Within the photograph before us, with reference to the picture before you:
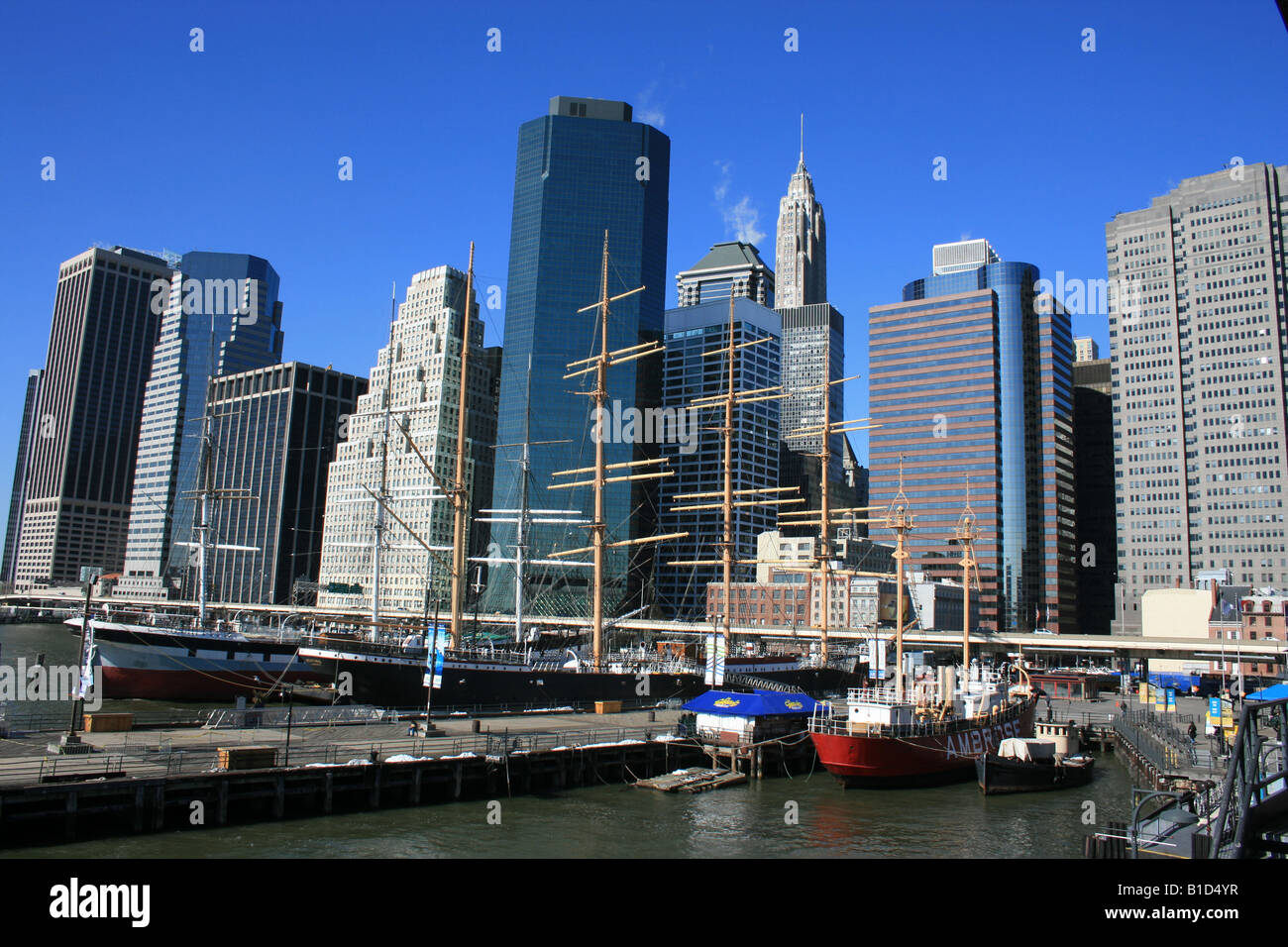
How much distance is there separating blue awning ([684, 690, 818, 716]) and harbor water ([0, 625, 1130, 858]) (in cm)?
457

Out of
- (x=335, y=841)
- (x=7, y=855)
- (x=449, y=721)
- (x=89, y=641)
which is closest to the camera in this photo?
(x=7, y=855)

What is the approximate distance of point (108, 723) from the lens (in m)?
35.9

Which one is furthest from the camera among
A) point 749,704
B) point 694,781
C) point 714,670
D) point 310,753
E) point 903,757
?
point 714,670

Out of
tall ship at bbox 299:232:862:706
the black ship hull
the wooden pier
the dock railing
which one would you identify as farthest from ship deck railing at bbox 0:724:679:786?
the dock railing

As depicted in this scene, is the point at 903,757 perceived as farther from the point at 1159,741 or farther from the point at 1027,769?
the point at 1159,741

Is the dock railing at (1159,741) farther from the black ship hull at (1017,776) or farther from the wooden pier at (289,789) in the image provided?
the wooden pier at (289,789)

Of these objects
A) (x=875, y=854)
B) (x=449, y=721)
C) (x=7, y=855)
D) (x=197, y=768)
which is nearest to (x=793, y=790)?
(x=875, y=854)

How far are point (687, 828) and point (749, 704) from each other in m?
14.2

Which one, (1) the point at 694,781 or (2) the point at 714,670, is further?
(2) the point at 714,670

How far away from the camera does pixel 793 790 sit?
3825 centimetres

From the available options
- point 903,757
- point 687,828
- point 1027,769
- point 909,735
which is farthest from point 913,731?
point 687,828
